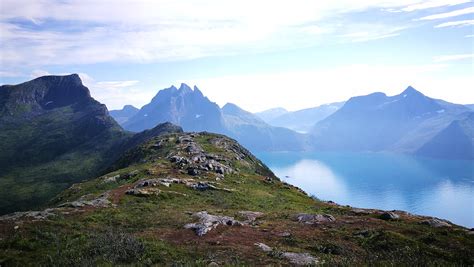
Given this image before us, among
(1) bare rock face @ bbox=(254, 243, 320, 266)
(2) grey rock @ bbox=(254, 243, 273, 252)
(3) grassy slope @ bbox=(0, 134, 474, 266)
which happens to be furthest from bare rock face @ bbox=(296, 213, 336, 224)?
(1) bare rock face @ bbox=(254, 243, 320, 266)

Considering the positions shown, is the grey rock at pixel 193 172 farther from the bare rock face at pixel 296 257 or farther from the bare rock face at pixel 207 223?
the bare rock face at pixel 296 257

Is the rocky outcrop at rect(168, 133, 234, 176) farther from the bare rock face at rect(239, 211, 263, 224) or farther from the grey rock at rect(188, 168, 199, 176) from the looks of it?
the bare rock face at rect(239, 211, 263, 224)

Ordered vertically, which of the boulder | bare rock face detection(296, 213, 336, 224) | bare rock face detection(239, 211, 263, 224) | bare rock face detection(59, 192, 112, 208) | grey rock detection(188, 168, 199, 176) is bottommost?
bare rock face detection(296, 213, 336, 224)

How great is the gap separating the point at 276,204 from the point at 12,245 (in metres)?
47.6

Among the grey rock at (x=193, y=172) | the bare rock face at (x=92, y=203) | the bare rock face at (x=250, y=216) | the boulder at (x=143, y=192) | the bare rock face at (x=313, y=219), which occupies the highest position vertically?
the bare rock face at (x=92, y=203)

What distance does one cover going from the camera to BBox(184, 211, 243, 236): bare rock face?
38.7m

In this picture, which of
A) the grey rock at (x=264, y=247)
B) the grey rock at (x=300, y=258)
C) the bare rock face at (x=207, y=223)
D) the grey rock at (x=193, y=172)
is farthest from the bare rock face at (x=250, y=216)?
the grey rock at (x=193, y=172)

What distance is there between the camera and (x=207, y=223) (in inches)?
1620

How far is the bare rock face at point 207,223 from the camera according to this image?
127 feet

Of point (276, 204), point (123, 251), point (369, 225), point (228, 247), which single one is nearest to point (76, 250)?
point (123, 251)

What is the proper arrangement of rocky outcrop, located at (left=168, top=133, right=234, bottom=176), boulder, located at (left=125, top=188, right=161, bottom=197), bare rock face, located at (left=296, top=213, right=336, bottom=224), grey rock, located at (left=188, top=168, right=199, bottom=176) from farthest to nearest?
1. rocky outcrop, located at (left=168, top=133, right=234, bottom=176)
2. grey rock, located at (left=188, top=168, right=199, bottom=176)
3. boulder, located at (left=125, top=188, right=161, bottom=197)
4. bare rock face, located at (left=296, top=213, right=336, bottom=224)

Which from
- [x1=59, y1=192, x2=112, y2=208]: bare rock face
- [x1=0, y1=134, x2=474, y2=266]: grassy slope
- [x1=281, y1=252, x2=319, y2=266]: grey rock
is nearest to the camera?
[x1=0, y1=134, x2=474, y2=266]: grassy slope

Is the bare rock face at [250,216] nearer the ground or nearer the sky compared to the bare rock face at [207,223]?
nearer the ground

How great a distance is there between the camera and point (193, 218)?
4575cm
